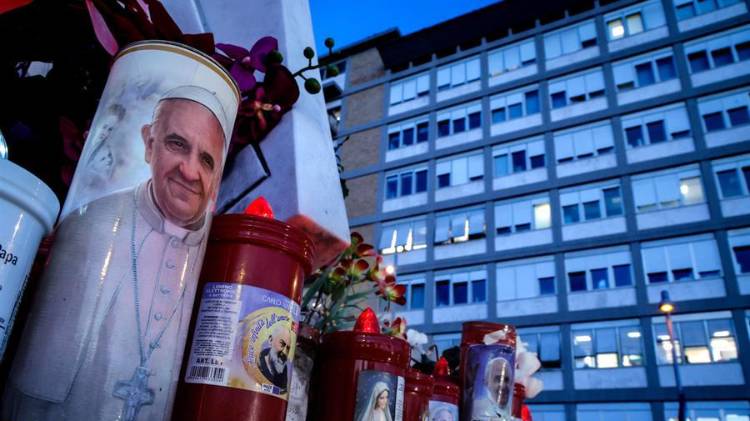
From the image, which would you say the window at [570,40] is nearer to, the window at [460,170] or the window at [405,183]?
the window at [460,170]

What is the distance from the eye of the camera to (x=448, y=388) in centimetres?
125

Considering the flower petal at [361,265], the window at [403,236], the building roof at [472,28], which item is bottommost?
the flower petal at [361,265]

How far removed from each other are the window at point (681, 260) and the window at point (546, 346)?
9.00 ft

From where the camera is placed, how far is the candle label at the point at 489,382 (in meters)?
1.23

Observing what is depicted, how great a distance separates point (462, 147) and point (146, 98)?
1826 cm

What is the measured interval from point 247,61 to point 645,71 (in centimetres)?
1788

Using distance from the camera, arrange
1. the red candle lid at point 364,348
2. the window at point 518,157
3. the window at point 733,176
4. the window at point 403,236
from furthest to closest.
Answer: the window at point 403,236 → the window at point 518,157 → the window at point 733,176 → the red candle lid at point 364,348

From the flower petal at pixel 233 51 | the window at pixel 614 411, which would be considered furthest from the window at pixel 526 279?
the flower petal at pixel 233 51

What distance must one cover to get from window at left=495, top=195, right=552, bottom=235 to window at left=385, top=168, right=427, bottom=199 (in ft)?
9.12

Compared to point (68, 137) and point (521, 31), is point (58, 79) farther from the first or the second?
point (521, 31)

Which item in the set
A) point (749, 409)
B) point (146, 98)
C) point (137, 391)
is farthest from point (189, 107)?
point (749, 409)

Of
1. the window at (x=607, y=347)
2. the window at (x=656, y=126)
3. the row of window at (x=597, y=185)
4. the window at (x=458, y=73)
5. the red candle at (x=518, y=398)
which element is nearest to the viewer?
the red candle at (x=518, y=398)

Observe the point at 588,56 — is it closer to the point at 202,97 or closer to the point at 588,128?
the point at 588,128

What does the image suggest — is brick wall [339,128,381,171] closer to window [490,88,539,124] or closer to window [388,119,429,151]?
window [388,119,429,151]
